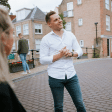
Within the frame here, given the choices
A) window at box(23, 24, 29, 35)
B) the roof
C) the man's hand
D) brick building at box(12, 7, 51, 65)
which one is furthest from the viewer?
window at box(23, 24, 29, 35)

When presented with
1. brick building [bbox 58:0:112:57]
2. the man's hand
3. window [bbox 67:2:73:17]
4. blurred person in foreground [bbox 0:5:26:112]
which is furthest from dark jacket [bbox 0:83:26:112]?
window [bbox 67:2:73:17]

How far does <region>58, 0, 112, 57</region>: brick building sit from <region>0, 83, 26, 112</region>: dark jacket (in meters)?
17.7

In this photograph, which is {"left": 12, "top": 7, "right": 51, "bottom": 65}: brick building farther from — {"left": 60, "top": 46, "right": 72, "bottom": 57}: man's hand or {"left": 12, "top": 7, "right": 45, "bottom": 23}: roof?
{"left": 60, "top": 46, "right": 72, "bottom": 57}: man's hand

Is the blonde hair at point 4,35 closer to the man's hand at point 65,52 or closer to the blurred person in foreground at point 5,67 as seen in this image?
the blurred person in foreground at point 5,67

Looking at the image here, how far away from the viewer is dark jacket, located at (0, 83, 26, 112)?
29.7 inches

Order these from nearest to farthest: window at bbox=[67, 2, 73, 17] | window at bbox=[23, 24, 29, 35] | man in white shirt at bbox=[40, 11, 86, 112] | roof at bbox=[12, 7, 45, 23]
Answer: man in white shirt at bbox=[40, 11, 86, 112] < window at bbox=[67, 2, 73, 17] < roof at bbox=[12, 7, 45, 23] < window at bbox=[23, 24, 29, 35]

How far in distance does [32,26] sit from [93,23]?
10.1m

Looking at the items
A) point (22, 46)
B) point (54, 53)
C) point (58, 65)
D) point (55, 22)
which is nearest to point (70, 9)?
point (22, 46)

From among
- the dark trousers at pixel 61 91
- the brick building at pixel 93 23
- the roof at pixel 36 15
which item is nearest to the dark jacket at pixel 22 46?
the dark trousers at pixel 61 91

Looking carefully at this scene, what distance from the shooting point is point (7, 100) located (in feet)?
2.53

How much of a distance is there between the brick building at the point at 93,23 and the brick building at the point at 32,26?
18.2ft

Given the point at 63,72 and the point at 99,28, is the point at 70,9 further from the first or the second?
the point at 63,72

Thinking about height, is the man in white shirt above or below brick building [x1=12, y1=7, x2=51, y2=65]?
below

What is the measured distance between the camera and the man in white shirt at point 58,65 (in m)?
2.05
